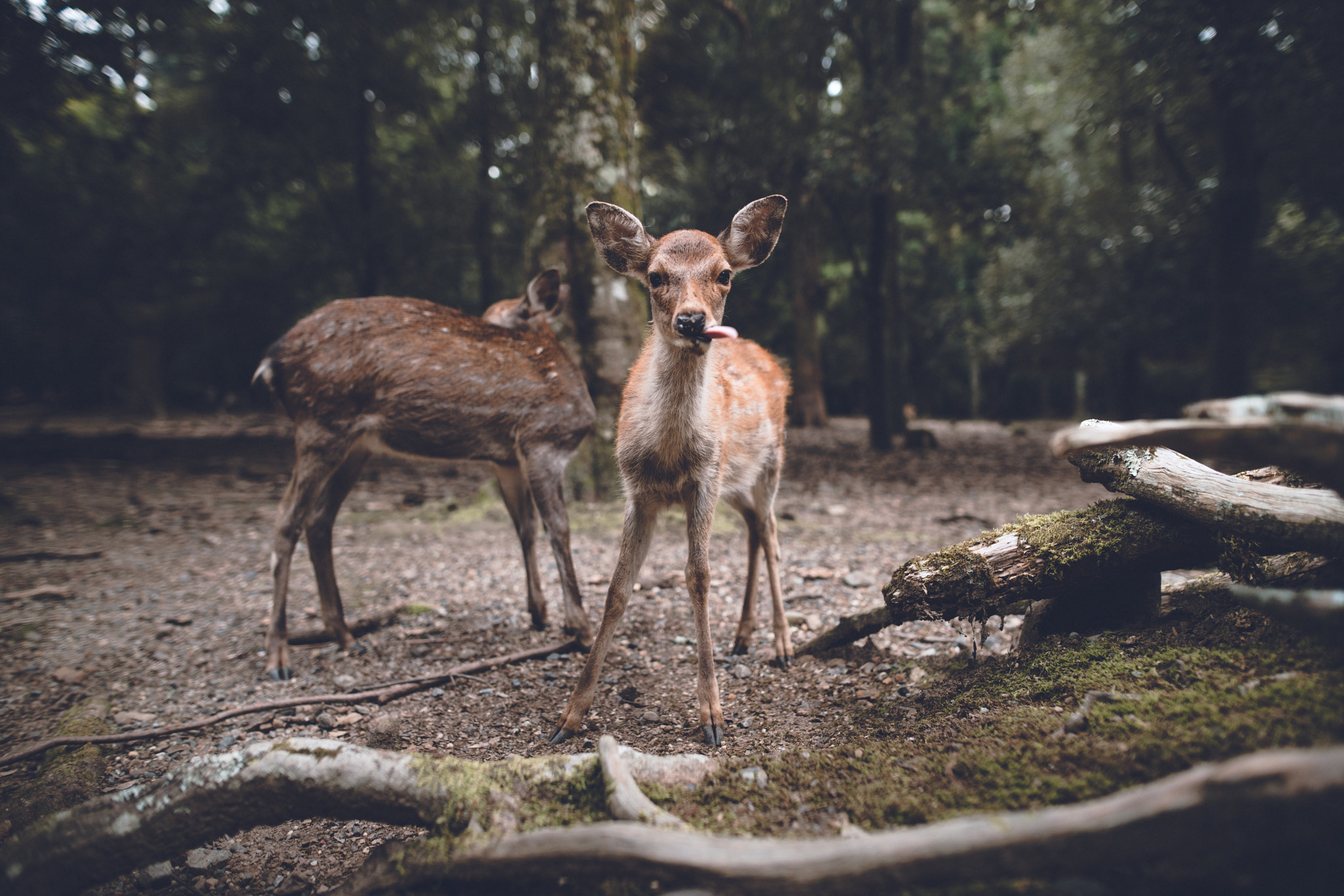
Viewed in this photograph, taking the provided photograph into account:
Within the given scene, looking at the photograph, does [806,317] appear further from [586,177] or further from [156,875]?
[156,875]

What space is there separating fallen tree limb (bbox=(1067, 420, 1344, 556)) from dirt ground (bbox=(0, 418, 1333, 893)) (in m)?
0.68

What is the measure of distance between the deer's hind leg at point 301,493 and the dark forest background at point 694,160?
111 inches

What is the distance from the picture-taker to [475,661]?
3.33m

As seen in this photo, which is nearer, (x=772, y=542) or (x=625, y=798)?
(x=625, y=798)

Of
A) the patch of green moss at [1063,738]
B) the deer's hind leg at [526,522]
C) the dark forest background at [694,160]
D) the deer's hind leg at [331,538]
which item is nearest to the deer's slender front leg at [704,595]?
the patch of green moss at [1063,738]

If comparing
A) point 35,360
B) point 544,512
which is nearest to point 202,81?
point 544,512

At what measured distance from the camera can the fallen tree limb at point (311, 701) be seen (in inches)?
101

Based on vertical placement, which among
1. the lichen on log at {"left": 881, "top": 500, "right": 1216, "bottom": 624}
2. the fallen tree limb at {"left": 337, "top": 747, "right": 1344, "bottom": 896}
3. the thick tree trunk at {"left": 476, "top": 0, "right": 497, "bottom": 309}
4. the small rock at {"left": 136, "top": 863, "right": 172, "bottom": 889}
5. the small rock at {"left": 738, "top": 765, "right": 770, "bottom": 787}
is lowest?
the small rock at {"left": 136, "top": 863, "right": 172, "bottom": 889}

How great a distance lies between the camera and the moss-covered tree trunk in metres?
5.96

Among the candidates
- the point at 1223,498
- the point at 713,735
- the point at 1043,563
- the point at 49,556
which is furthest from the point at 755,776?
the point at 49,556

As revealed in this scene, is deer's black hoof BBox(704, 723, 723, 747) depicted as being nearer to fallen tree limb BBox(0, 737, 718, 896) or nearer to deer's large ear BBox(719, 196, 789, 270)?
fallen tree limb BBox(0, 737, 718, 896)

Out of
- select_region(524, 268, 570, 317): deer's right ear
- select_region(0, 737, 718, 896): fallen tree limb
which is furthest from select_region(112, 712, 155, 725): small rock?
select_region(524, 268, 570, 317): deer's right ear

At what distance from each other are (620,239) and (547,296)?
5.43 ft

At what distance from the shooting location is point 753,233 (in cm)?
277
